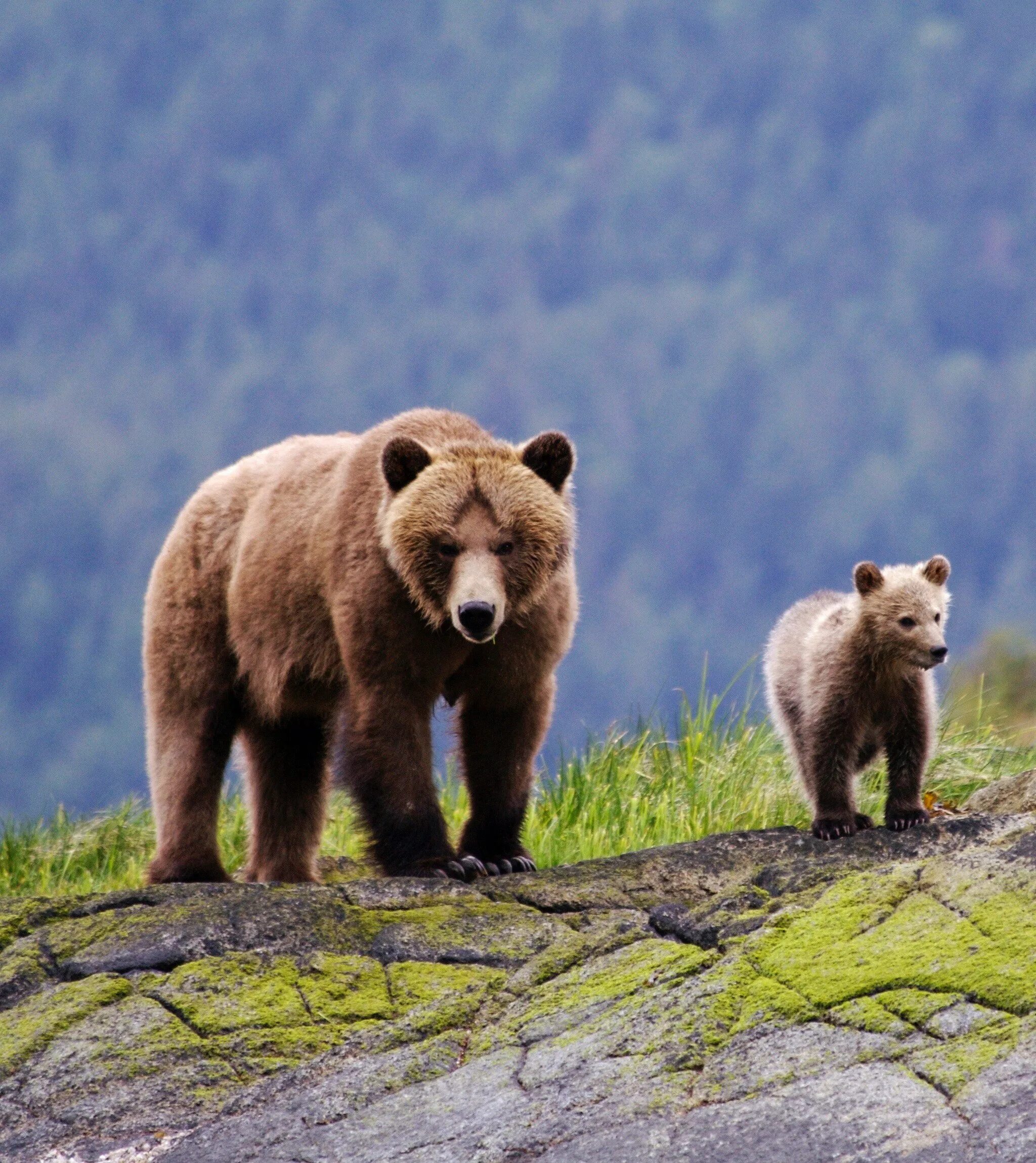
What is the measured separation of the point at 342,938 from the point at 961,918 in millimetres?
1988

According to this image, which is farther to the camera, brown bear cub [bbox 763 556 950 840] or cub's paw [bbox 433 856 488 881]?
brown bear cub [bbox 763 556 950 840]

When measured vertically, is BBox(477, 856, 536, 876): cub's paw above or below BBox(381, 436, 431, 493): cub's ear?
below

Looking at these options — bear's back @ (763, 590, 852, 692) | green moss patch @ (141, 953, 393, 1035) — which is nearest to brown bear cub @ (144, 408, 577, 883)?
green moss patch @ (141, 953, 393, 1035)

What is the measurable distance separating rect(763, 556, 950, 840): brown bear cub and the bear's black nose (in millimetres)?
1638

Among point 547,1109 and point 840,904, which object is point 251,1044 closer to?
point 547,1109

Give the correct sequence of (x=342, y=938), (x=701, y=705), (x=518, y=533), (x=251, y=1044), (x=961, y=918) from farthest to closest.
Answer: (x=701, y=705), (x=518, y=533), (x=342, y=938), (x=251, y=1044), (x=961, y=918)

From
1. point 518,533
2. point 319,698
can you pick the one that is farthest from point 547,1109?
point 319,698

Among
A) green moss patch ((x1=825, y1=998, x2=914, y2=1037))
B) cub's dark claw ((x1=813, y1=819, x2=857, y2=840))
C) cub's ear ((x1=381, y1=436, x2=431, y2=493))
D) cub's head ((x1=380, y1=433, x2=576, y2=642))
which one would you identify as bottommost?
green moss patch ((x1=825, y1=998, x2=914, y2=1037))

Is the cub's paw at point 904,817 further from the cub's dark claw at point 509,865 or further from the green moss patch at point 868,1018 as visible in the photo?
the green moss patch at point 868,1018

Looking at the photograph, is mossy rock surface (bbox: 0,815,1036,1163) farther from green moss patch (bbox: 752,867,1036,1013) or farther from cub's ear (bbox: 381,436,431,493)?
cub's ear (bbox: 381,436,431,493)

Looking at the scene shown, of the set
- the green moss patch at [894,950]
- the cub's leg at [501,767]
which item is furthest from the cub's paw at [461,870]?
the green moss patch at [894,950]

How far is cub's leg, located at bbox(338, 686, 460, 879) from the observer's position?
5543mm

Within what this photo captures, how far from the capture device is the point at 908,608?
6.27 metres

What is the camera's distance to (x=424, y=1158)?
131 inches
